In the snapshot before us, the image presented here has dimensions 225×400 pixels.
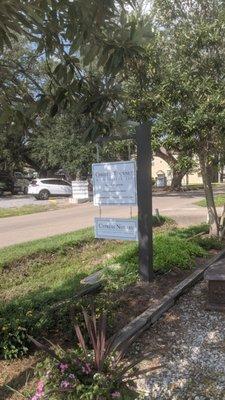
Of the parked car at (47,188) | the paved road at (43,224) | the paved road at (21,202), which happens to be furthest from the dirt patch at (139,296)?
the parked car at (47,188)

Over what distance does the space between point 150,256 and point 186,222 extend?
7.36 m

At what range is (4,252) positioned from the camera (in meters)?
9.67

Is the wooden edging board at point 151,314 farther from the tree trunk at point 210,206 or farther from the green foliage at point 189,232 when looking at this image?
the tree trunk at point 210,206

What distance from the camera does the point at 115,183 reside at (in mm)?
6734

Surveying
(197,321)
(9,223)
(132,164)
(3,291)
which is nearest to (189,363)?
(197,321)

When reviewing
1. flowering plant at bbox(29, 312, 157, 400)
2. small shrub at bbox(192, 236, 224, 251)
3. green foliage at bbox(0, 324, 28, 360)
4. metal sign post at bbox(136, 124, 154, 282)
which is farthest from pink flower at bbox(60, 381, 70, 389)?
small shrub at bbox(192, 236, 224, 251)

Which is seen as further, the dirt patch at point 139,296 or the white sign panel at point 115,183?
the white sign panel at point 115,183

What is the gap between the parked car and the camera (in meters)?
34.9

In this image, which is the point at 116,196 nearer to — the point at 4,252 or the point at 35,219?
the point at 4,252

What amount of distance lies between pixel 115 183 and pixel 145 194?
1.76 feet

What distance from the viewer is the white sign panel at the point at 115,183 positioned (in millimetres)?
6508

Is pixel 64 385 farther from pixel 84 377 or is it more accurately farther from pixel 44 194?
pixel 44 194

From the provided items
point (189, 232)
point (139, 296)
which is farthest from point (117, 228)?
point (189, 232)

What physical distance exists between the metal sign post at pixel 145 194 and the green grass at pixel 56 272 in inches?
13.5
